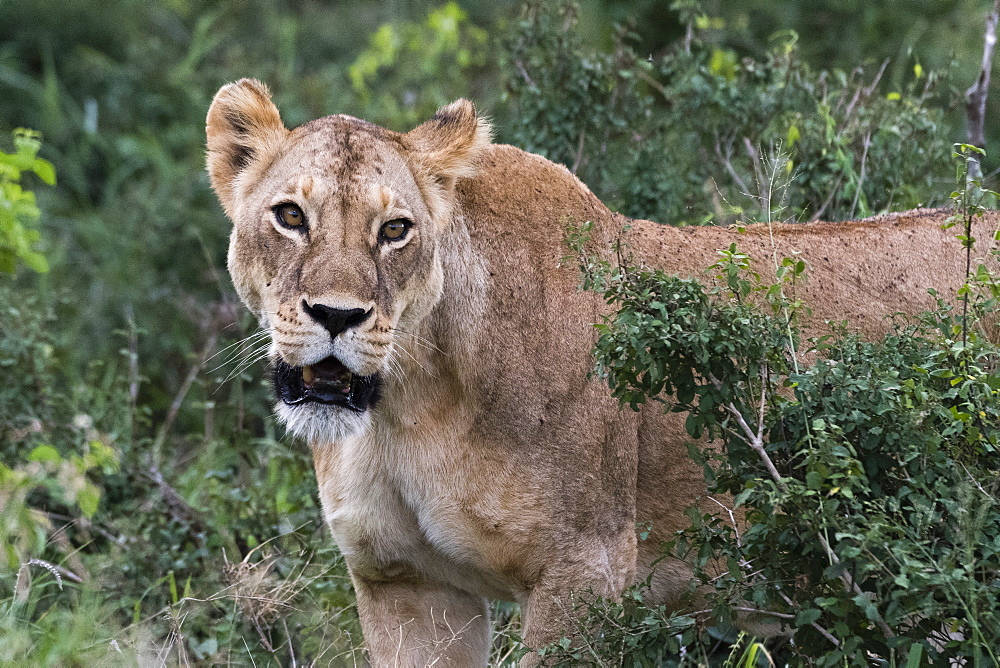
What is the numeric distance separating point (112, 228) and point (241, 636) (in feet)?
17.7

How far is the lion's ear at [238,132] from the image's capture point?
410 cm

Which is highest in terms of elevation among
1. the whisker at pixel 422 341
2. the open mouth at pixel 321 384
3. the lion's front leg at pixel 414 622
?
the whisker at pixel 422 341

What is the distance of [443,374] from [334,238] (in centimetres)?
63

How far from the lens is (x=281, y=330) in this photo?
11.9 feet

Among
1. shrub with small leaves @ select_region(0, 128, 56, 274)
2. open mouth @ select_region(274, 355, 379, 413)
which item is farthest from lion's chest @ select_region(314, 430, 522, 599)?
shrub with small leaves @ select_region(0, 128, 56, 274)

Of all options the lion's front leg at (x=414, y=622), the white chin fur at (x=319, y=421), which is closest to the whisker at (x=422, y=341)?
the white chin fur at (x=319, y=421)

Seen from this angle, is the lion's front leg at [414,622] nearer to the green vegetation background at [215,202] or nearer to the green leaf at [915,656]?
the green vegetation background at [215,202]

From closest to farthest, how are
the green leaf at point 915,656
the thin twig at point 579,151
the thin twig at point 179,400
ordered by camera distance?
the green leaf at point 915,656 < the thin twig at point 579,151 < the thin twig at point 179,400

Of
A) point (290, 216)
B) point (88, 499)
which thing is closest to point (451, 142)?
point (290, 216)

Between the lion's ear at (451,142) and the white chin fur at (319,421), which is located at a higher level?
the lion's ear at (451,142)

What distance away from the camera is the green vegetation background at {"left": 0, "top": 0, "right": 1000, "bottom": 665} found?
16.7 ft

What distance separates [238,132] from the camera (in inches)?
163

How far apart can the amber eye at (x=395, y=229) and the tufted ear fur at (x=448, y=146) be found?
22 cm

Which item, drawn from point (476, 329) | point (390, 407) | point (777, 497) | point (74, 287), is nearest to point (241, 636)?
point (390, 407)
